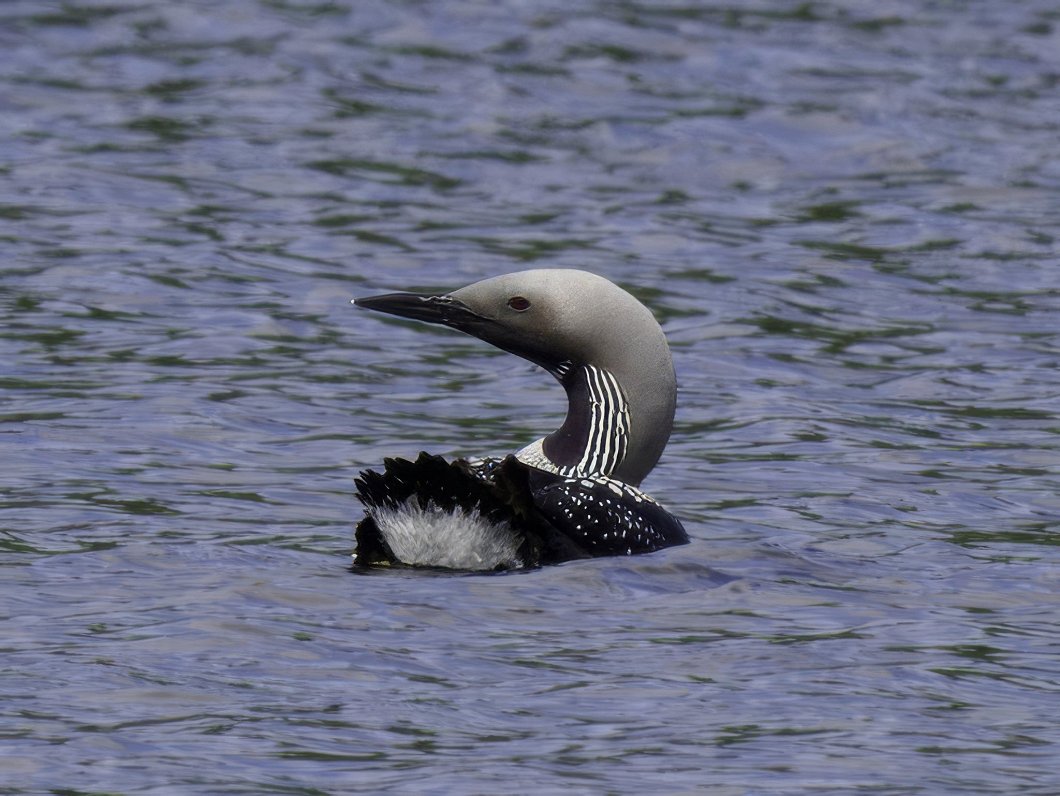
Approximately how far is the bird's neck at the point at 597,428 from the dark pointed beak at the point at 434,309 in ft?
1.37

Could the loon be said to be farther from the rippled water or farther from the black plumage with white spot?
the rippled water

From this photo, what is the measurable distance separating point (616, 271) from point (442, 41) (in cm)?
546

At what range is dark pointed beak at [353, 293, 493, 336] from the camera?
295 inches

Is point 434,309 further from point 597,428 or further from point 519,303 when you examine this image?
point 597,428

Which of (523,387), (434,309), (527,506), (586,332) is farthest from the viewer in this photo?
Result: (523,387)

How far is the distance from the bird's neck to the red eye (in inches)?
11.4

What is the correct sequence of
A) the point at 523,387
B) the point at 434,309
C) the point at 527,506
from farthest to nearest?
the point at 523,387, the point at 434,309, the point at 527,506

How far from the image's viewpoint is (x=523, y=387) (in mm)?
10695

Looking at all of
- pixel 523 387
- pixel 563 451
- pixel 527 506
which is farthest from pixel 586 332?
pixel 523 387

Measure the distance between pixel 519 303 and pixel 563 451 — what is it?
52 cm

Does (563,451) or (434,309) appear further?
(434,309)

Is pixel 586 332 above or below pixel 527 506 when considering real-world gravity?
above

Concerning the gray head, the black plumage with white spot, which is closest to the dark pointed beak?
the gray head

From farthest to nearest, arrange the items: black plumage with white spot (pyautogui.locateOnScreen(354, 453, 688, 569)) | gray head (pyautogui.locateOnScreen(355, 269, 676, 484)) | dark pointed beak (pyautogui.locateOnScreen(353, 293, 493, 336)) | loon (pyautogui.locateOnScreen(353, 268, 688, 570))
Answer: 1. dark pointed beak (pyautogui.locateOnScreen(353, 293, 493, 336))
2. gray head (pyautogui.locateOnScreen(355, 269, 676, 484))
3. loon (pyautogui.locateOnScreen(353, 268, 688, 570))
4. black plumage with white spot (pyautogui.locateOnScreen(354, 453, 688, 569))
